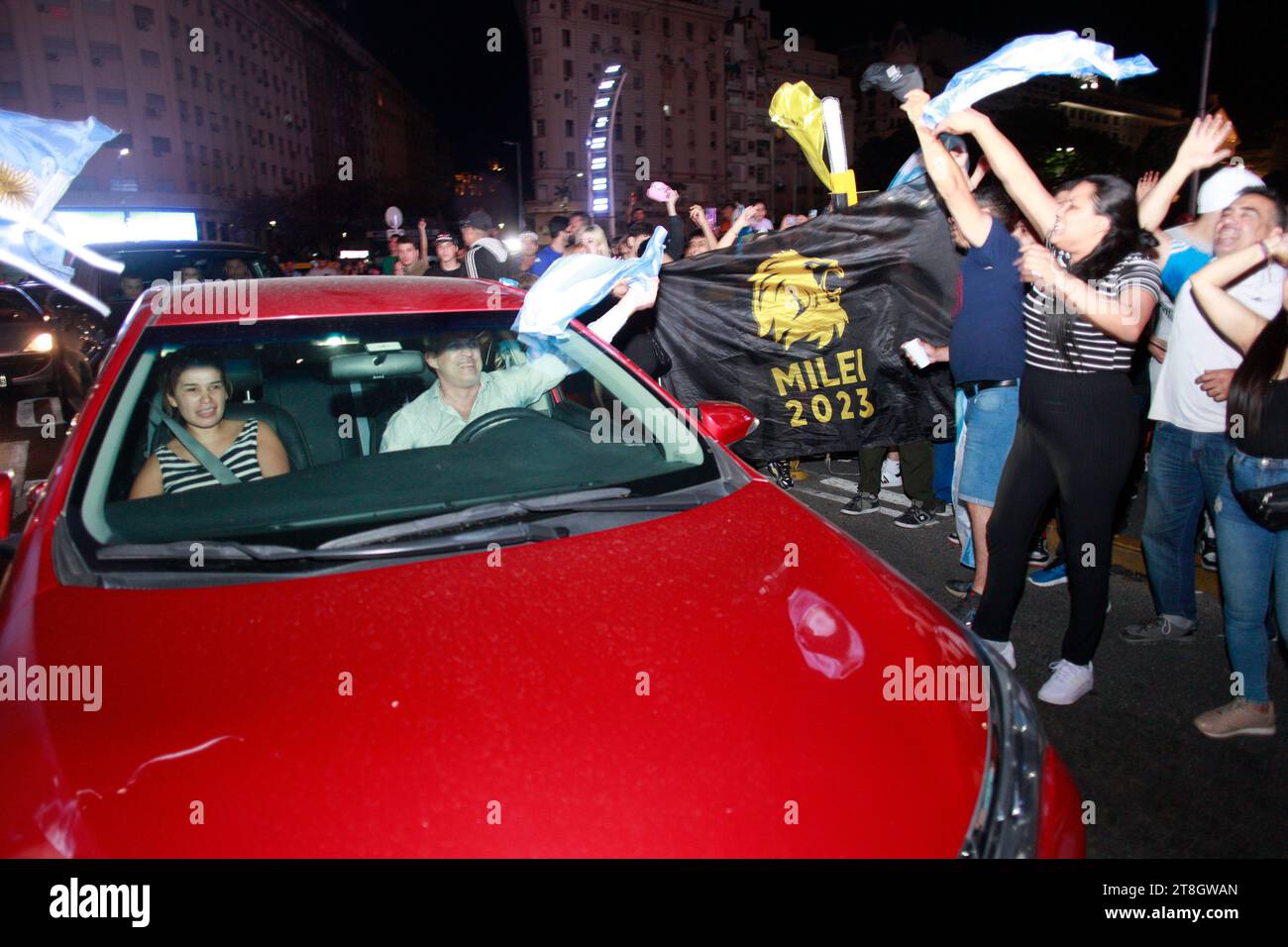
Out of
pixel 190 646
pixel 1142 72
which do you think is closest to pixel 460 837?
pixel 190 646

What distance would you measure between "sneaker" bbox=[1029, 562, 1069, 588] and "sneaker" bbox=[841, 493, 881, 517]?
1.56m

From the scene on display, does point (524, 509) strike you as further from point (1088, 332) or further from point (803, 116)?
point (803, 116)

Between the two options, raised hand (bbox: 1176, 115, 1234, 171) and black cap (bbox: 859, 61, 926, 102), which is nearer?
raised hand (bbox: 1176, 115, 1234, 171)

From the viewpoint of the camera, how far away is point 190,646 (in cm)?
175

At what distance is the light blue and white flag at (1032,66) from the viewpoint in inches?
119

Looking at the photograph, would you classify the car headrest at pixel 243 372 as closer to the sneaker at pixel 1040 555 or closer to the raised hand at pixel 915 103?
the raised hand at pixel 915 103

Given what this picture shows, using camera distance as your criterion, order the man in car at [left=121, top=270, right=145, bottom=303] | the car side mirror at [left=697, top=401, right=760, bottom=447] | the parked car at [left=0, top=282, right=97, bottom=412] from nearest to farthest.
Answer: the car side mirror at [left=697, top=401, right=760, bottom=447]
the man in car at [left=121, top=270, right=145, bottom=303]
the parked car at [left=0, top=282, right=97, bottom=412]

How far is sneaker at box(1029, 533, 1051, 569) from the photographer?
515 centimetres

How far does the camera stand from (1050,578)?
15.9 ft

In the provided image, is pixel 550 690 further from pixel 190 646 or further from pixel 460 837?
pixel 190 646

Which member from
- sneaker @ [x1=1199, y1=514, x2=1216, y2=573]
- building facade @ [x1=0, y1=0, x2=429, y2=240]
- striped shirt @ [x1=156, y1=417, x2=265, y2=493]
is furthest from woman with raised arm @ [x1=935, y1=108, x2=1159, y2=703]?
building facade @ [x1=0, y1=0, x2=429, y2=240]

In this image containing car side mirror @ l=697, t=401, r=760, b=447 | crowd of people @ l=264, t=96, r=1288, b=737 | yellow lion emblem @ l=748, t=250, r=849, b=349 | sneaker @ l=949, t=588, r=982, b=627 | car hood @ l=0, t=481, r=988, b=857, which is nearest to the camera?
car hood @ l=0, t=481, r=988, b=857

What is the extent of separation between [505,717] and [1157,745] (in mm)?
2713

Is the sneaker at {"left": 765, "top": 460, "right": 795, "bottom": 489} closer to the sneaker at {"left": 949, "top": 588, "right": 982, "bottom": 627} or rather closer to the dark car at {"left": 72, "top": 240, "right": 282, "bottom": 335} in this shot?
the sneaker at {"left": 949, "top": 588, "right": 982, "bottom": 627}
